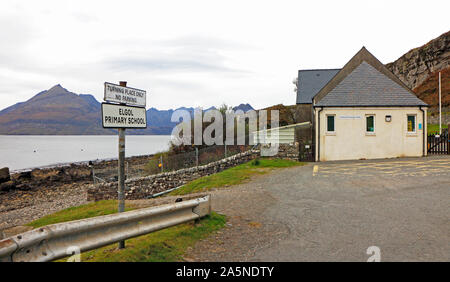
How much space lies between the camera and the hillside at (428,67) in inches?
3017

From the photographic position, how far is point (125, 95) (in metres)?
6.23

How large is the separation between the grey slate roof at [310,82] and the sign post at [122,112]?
109ft

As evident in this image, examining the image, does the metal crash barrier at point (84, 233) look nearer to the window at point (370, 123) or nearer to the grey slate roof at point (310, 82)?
the window at point (370, 123)

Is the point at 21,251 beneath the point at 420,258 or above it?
above

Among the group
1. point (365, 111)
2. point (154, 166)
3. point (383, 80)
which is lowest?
point (154, 166)

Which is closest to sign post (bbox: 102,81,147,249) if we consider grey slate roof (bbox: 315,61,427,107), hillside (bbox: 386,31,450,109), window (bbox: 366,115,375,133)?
grey slate roof (bbox: 315,61,427,107)

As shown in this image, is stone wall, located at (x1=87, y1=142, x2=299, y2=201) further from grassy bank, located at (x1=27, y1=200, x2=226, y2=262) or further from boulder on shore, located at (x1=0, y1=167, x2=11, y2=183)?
boulder on shore, located at (x1=0, y1=167, x2=11, y2=183)

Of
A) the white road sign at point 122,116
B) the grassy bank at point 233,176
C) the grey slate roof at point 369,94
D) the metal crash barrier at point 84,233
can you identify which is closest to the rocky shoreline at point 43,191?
the grassy bank at point 233,176

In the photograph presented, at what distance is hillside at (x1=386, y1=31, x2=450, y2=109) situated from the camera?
76.6m

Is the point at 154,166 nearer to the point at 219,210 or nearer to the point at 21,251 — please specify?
the point at 219,210

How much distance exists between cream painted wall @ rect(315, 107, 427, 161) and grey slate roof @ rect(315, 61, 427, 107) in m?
0.50

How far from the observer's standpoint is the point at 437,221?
7695 millimetres
